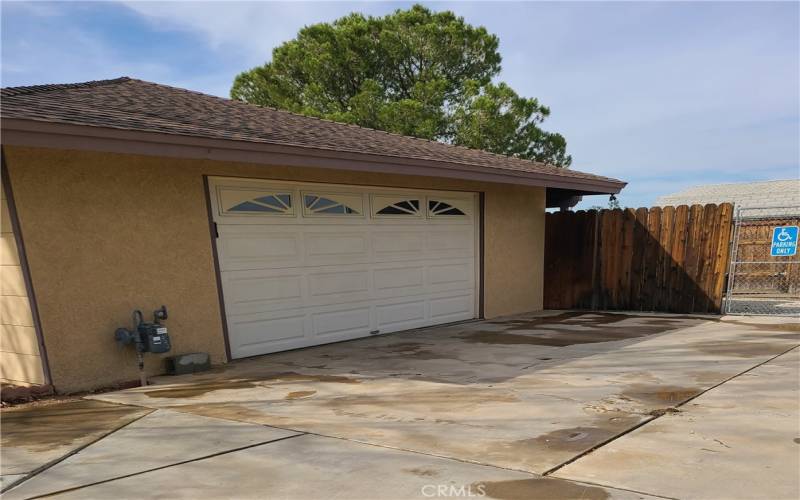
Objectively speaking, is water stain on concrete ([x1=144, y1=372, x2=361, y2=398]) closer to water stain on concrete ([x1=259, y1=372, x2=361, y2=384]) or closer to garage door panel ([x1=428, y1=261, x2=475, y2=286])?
water stain on concrete ([x1=259, y1=372, x2=361, y2=384])

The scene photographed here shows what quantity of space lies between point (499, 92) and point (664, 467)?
63.0 ft

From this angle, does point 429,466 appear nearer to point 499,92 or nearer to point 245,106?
point 245,106

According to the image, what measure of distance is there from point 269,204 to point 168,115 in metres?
1.65

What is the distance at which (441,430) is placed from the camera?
3512 mm

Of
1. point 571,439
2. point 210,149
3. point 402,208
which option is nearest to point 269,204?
point 210,149

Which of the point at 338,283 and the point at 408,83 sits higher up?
the point at 408,83

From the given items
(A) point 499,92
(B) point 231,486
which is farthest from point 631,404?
(A) point 499,92

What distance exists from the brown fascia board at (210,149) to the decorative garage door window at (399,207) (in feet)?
3.21

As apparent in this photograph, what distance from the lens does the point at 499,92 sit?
2023 cm

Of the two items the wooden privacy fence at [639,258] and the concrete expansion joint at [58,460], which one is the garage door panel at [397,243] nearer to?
the wooden privacy fence at [639,258]

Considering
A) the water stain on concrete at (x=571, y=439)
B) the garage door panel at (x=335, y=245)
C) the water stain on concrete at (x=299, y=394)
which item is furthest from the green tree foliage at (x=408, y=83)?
the water stain on concrete at (x=571, y=439)

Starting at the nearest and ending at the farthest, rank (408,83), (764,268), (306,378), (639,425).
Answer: (639,425), (306,378), (764,268), (408,83)

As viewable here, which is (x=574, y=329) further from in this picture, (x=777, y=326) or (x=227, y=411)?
(x=227, y=411)

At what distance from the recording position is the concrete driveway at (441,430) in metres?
2.63
